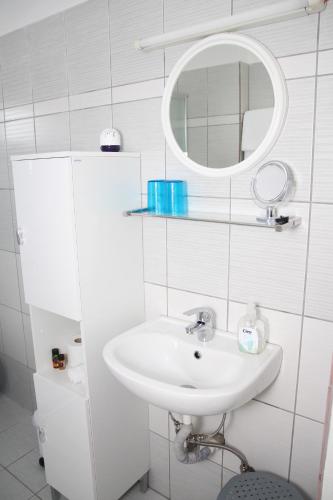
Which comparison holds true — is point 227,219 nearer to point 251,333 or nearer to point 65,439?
point 251,333

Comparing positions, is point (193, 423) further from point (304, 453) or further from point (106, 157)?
point (106, 157)

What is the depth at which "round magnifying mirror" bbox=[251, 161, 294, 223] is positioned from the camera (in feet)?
3.82

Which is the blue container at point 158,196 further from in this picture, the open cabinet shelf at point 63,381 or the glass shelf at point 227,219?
the open cabinet shelf at point 63,381

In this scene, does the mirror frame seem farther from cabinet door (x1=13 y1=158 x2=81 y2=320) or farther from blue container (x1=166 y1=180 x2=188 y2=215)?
cabinet door (x1=13 y1=158 x2=81 y2=320)

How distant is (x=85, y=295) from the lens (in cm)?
143

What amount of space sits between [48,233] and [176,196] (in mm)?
503

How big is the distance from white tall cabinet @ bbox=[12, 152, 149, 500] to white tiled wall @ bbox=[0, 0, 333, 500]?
0.11 metres

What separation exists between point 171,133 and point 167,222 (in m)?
0.35

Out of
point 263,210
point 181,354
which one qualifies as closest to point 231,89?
point 263,210

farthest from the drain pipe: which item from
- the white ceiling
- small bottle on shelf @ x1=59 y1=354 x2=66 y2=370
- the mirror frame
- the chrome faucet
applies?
the white ceiling

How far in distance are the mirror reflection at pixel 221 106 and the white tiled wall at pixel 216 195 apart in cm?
7

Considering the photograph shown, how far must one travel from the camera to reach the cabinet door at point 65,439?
5.04ft

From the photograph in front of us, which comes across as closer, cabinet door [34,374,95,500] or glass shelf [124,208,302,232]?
glass shelf [124,208,302,232]

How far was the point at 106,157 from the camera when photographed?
1.44 metres
